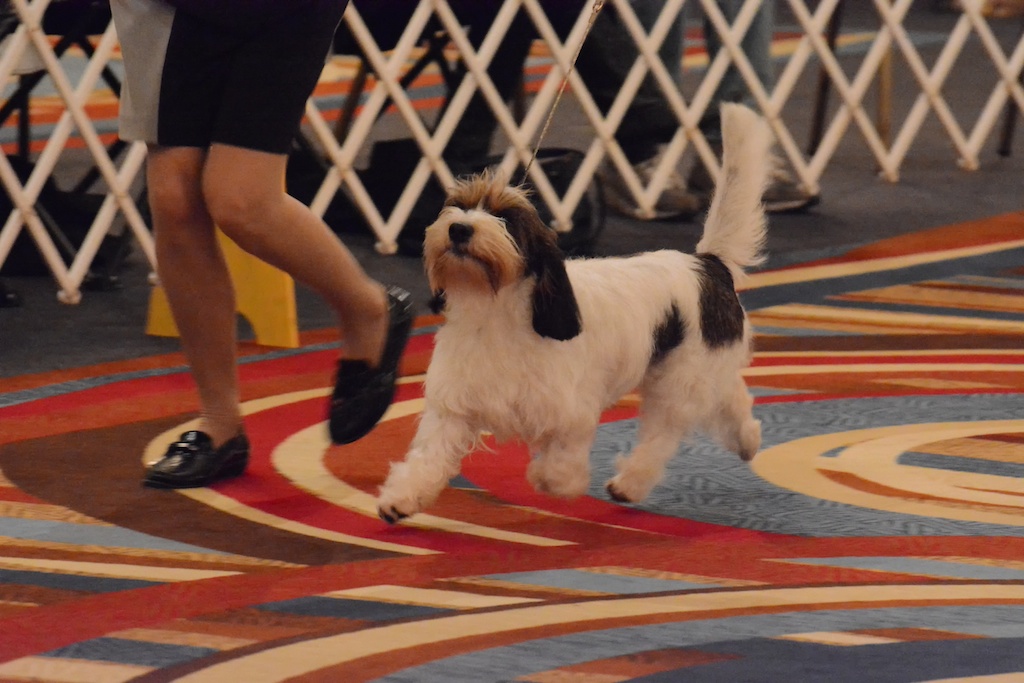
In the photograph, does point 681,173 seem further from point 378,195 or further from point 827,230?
point 378,195

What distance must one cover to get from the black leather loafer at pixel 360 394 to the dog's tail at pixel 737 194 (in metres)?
0.54

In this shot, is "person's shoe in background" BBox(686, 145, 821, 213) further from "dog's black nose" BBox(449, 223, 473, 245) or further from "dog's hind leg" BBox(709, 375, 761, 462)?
"dog's black nose" BBox(449, 223, 473, 245)

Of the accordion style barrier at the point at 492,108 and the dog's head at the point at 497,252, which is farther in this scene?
the accordion style barrier at the point at 492,108

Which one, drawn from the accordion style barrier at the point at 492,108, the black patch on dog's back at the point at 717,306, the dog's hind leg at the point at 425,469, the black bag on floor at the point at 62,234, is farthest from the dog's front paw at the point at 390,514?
the black bag on floor at the point at 62,234

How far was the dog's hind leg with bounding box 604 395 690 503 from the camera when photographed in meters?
2.67

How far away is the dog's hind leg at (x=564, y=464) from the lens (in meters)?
2.55

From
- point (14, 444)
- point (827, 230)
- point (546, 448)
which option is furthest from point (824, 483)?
point (827, 230)

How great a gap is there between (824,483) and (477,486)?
0.55 metres

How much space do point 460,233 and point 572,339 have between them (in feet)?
0.89

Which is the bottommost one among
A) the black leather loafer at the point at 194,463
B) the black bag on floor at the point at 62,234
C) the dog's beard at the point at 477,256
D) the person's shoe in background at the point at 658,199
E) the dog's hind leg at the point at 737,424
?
the black bag on floor at the point at 62,234

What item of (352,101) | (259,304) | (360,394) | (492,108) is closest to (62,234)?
(259,304)

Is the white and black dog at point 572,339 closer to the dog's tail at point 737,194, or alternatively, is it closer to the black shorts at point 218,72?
the dog's tail at point 737,194

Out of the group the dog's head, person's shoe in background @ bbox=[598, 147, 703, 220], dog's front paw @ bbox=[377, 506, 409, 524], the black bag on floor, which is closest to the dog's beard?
the dog's head

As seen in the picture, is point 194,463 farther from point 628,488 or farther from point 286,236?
point 628,488
